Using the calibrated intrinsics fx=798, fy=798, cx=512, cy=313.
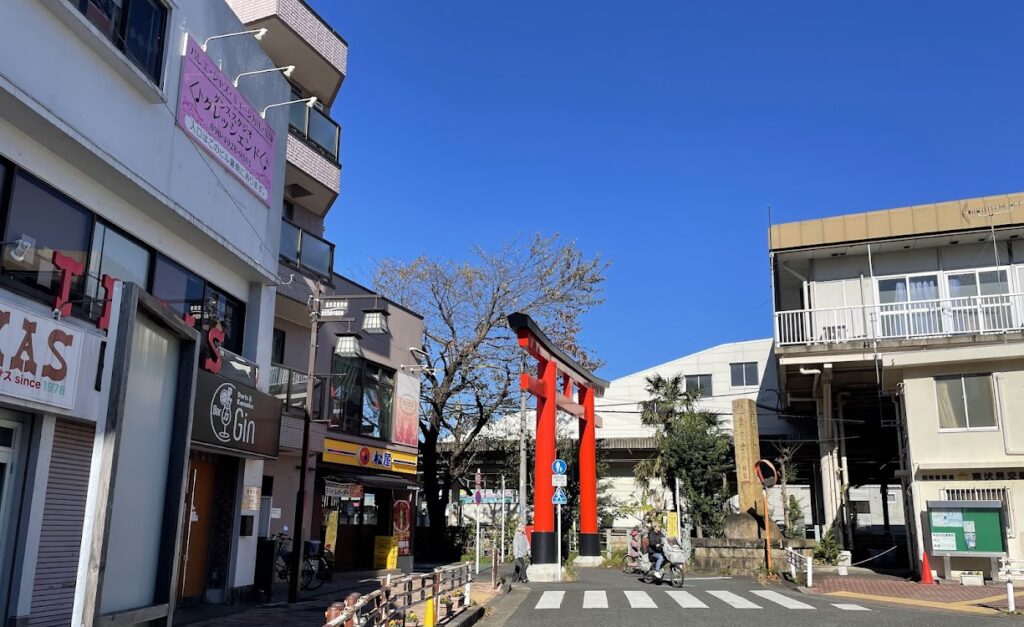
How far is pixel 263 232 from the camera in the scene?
15.5 m

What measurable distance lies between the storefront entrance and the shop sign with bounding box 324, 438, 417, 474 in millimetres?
6920

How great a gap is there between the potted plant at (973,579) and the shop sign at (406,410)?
1593 cm

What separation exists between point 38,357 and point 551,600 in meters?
10.8

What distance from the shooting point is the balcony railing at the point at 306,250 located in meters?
19.0

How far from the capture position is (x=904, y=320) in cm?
2381

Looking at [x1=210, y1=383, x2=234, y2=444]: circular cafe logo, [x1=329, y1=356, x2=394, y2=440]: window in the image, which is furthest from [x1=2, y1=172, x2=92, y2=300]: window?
[x1=329, y1=356, x2=394, y2=440]: window

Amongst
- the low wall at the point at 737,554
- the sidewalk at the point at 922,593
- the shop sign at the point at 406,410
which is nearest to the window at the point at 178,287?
the shop sign at the point at 406,410

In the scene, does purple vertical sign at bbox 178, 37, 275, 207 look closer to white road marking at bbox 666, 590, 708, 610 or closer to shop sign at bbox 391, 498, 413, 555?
white road marking at bbox 666, 590, 708, 610

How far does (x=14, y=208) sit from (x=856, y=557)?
26.8 m

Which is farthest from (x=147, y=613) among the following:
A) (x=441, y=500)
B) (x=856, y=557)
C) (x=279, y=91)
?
(x=441, y=500)

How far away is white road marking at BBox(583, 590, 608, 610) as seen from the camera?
567 inches

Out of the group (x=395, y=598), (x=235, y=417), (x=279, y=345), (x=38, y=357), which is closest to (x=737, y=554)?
(x=279, y=345)

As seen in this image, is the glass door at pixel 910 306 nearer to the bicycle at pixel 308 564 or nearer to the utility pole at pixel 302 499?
the utility pole at pixel 302 499

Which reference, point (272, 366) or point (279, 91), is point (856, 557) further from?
point (279, 91)
